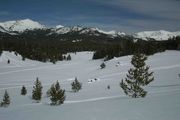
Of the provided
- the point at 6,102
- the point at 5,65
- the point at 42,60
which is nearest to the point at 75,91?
the point at 6,102

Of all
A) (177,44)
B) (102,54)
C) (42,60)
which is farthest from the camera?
(42,60)

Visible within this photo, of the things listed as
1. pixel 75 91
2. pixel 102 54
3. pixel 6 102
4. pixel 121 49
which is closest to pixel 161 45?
pixel 121 49

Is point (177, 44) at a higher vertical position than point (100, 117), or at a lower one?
higher

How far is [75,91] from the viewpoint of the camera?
2415 inches

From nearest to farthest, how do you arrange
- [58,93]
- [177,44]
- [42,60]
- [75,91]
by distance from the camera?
[58,93]
[75,91]
[177,44]
[42,60]

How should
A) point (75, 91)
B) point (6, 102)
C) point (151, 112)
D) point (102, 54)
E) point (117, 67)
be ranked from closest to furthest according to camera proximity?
point (151, 112), point (6, 102), point (75, 91), point (117, 67), point (102, 54)

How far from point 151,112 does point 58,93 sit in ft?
72.3

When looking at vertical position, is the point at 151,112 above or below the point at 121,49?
below

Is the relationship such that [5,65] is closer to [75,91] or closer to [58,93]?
[75,91]

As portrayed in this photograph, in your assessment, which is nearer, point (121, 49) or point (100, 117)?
point (100, 117)

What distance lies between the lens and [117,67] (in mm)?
106125

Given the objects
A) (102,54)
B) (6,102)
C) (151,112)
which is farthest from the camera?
(102,54)

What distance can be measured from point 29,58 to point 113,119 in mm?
173745

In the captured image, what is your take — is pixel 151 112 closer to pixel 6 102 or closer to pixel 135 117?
pixel 135 117
